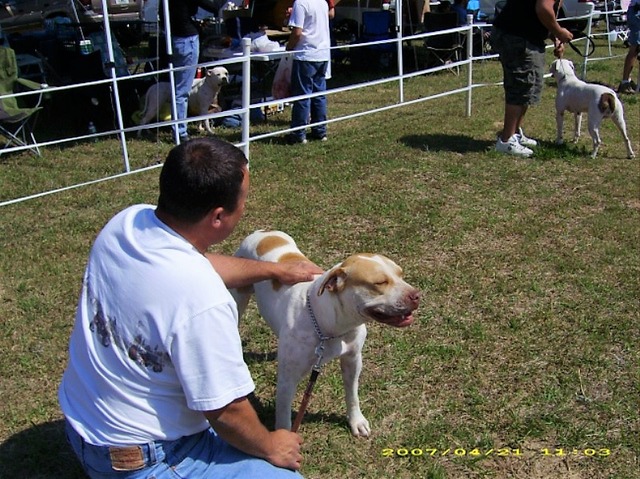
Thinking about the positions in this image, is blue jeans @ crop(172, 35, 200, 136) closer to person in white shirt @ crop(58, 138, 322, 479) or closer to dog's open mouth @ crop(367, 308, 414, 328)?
dog's open mouth @ crop(367, 308, 414, 328)

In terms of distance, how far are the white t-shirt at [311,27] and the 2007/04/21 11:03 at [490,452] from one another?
5.25 metres

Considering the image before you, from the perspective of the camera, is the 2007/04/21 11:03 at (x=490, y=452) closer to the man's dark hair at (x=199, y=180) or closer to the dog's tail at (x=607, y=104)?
the man's dark hair at (x=199, y=180)

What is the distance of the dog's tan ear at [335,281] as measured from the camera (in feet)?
8.21

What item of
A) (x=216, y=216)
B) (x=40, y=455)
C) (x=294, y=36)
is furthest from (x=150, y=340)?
(x=294, y=36)

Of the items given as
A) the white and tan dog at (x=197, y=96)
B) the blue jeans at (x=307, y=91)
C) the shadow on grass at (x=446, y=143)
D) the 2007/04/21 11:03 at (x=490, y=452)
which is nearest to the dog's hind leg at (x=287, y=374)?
the 2007/04/21 11:03 at (x=490, y=452)

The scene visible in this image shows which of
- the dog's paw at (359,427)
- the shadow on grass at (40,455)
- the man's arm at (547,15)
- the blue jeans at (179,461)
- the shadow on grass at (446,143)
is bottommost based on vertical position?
the dog's paw at (359,427)

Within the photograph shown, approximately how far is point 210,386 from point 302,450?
1.34m

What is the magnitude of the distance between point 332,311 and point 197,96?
6.69 metres

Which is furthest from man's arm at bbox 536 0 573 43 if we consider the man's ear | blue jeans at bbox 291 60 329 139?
the man's ear

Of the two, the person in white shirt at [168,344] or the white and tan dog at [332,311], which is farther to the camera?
the white and tan dog at [332,311]

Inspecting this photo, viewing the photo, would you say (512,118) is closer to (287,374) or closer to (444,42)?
(287,374)

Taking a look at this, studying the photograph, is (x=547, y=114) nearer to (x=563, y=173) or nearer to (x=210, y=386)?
(x=563, y=173)

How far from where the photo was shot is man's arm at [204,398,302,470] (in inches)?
72.1

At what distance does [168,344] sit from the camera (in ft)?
5.77
